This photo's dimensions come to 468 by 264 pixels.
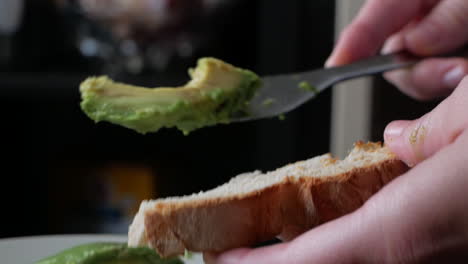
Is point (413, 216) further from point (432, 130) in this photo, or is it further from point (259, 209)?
point (259, 209)

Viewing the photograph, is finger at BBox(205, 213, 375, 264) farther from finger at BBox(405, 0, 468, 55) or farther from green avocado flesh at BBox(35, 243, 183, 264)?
finger at BBox(405, 0, 468, 55)

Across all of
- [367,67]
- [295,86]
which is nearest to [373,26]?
[367,67]

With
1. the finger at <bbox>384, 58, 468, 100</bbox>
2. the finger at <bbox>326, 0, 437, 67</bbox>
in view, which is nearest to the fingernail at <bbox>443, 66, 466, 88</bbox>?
the finger at <bbox>384, 58, 468, 100</bbox>

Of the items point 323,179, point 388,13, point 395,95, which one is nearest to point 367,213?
point 323,179

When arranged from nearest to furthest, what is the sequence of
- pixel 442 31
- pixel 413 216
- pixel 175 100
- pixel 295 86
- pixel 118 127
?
pixel 413 216
pixel 175 100
pixel 295 86
pixel 442 31
pixel 118 127

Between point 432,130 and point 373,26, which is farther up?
point 373,26

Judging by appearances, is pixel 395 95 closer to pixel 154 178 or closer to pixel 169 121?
pixel 154 178
